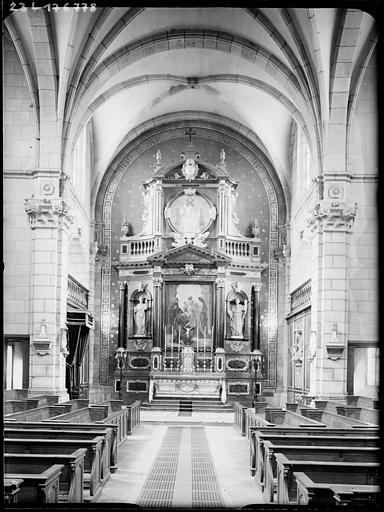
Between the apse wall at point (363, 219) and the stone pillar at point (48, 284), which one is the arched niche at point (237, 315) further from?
the stone pillar at point (48, 284)

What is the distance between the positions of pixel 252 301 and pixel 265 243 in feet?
7.85

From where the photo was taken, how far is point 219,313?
25719mm

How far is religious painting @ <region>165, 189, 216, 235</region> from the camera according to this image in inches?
1054

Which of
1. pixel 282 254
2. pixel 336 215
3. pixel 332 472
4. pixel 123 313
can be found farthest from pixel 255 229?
pixel 332 472

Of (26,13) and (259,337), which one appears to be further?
(259,337)

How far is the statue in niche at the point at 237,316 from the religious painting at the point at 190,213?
307 centimetres

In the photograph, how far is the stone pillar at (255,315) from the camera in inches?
1029

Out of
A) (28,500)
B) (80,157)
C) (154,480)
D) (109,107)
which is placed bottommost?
(154,480)

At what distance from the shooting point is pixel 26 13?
52.1ft

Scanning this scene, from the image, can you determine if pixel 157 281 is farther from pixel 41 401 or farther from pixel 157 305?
pixel 41 401

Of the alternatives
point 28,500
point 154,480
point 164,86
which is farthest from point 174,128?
point 28,500

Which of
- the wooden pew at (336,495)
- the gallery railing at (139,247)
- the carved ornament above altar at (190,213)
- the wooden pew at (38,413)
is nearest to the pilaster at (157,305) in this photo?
the gallery railing at (139,247)

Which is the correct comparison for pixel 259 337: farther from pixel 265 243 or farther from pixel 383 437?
pixel 383 437

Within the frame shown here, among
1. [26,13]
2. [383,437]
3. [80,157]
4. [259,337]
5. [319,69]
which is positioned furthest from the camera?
[259,337]
